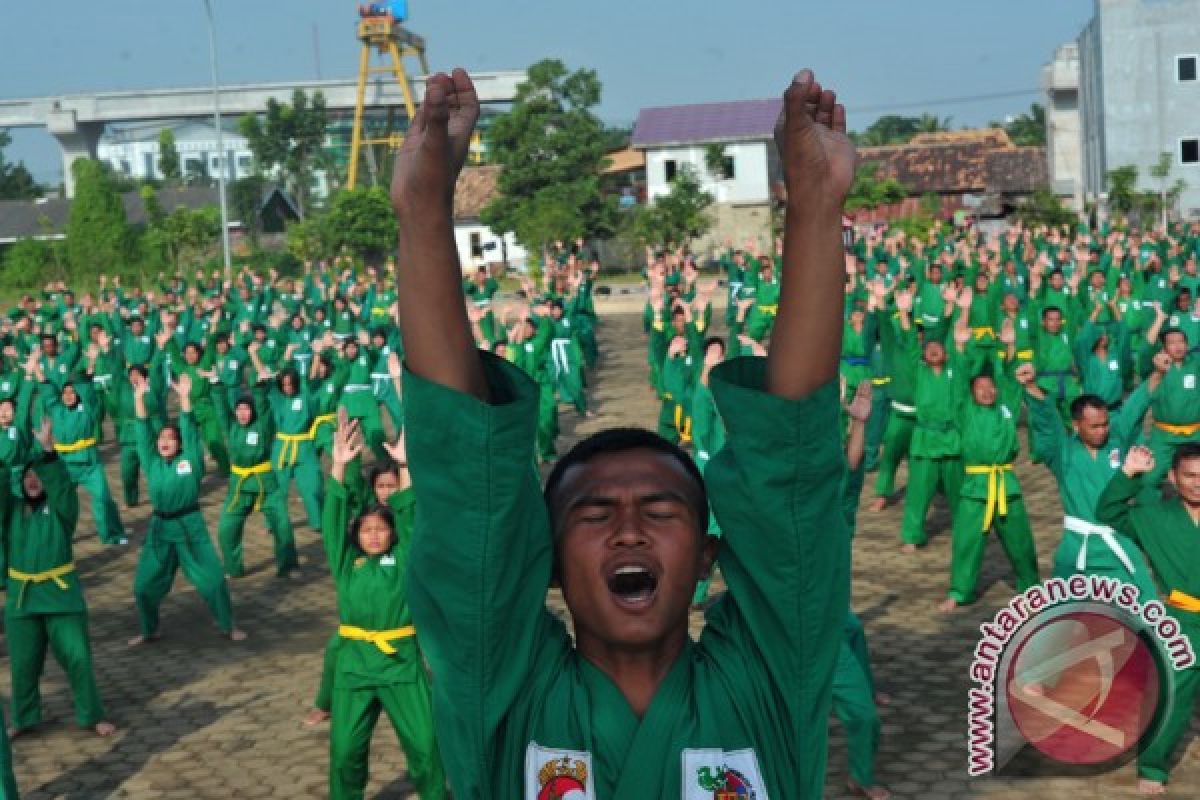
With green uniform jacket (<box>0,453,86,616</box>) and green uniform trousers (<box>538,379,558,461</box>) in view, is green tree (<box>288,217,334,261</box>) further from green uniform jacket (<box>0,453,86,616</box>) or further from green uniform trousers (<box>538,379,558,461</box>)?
green uniform jacket (<box>0,453,86,616</box>)

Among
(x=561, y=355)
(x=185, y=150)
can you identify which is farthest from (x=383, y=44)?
(x=185, y=150)

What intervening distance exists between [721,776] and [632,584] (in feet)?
0.89

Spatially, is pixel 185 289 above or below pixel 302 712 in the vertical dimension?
above

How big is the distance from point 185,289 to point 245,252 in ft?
55.4

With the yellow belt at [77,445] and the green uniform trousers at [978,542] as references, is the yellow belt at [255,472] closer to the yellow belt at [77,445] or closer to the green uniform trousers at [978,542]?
the yellow belt at [77,445]

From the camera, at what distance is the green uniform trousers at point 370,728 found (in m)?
6.81

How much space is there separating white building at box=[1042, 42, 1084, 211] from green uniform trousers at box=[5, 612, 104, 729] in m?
50.7

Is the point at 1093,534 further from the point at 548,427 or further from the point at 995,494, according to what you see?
the point at 548,427

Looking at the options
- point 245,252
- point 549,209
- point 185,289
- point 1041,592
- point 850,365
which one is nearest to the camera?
point 1041,592

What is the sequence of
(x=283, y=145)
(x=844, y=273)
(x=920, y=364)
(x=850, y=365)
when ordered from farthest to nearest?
(x=283, y=145) < (x=850, y=365) < (x=920, y=364) < (x=844, y=273)

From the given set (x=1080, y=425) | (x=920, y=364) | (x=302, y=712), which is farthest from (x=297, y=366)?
(x=1080, y=425)

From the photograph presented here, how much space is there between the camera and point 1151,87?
43906 millimetres

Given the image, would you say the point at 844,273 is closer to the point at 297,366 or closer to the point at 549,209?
the point at 297,366

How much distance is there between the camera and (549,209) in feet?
146
